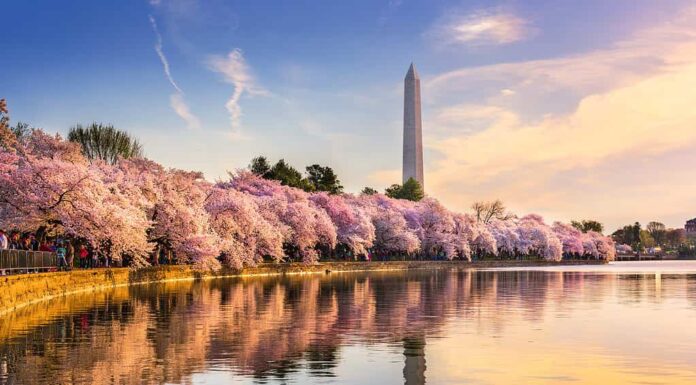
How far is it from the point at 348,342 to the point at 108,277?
3412 cm

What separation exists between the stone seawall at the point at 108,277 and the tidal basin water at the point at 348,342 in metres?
1.04

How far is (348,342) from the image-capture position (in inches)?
985

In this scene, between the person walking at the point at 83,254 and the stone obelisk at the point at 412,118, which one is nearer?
the person walking at the point at 83,254

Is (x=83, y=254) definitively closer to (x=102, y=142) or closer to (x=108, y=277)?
(x=108, y=277)

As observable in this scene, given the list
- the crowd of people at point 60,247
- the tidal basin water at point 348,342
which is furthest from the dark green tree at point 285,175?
the tidal basin water at point 348,342

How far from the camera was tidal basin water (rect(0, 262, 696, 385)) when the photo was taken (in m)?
19.3

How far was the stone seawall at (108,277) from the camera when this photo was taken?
36500 millimetres

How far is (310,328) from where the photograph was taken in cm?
2906

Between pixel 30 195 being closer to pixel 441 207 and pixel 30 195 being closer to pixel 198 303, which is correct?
pixel 198 303

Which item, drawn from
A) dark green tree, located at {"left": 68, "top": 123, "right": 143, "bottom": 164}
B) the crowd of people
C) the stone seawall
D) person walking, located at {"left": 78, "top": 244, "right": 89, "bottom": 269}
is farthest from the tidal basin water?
dark green tree, located at {"left": 68, "top": 123, "right": 143, "bottom": 164}

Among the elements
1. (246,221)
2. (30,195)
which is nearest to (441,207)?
(246,221)

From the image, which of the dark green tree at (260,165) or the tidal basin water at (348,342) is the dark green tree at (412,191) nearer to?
the dark green tree at (260,165)

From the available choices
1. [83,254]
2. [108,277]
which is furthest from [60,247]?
[83,254]

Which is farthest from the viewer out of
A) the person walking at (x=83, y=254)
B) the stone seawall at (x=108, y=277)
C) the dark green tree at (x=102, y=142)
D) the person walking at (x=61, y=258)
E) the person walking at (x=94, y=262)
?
the dark green tree at (x=102, y=142)
